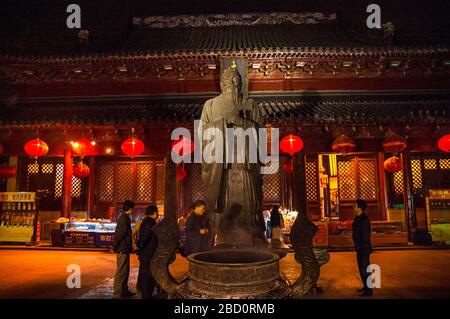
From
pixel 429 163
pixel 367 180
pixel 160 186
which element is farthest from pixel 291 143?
pixel 429 163

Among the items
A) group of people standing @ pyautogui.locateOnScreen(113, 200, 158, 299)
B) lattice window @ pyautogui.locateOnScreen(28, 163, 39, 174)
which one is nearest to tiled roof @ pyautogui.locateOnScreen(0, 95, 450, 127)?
group of people standing @ pyautogui.locateOnScreen(113, 200, 158, 299)

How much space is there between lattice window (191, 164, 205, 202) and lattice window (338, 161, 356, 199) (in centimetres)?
550

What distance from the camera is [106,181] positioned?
1188cm

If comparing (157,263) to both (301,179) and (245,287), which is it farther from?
(301,179)

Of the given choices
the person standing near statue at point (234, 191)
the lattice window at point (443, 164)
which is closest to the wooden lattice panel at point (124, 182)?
the person standing near statue at point (234, 191)

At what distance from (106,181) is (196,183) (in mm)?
3664

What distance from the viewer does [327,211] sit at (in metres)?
13.3

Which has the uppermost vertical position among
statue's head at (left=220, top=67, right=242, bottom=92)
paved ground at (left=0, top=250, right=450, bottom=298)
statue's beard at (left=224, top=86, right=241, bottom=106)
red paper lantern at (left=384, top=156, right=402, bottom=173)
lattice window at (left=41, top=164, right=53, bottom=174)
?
statue's head at (left=220, top=67, right=242, bottom=92)

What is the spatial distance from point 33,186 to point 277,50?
1125 centimetres

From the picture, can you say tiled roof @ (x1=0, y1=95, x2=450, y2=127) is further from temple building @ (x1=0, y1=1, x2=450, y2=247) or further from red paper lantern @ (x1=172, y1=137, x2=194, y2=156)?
red paper lantern @ (x1=172, y1=137, x2=194, y2=156)

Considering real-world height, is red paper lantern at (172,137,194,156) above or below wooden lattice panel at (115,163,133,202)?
above

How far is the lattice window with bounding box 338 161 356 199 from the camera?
11633mm

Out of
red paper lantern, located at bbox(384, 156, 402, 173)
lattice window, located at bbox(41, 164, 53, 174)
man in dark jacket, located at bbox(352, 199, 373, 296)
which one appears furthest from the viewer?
lattice window, located at bbox(41, 164, 53, 174)

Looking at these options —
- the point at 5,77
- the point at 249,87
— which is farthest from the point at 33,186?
the point at 249,87
